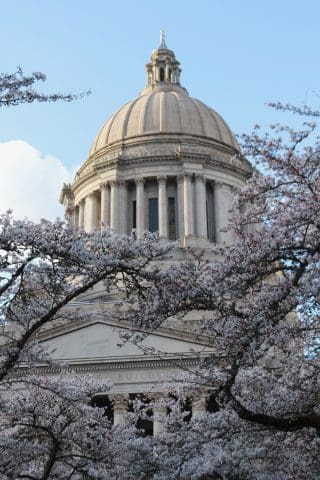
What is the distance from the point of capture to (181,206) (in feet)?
170

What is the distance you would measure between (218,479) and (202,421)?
141 cm

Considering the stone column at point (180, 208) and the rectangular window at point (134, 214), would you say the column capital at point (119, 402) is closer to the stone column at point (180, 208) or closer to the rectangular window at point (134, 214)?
the stone column at point (180, 208)

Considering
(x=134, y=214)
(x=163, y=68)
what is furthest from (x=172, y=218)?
(x=163, y=68)

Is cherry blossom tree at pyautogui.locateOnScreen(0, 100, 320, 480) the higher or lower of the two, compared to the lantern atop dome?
lower

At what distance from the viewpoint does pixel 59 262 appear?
45.8ft

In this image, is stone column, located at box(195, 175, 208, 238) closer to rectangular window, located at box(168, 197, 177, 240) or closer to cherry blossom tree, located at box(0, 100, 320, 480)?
rectangular window, located at box(168, 197, 177, 240)

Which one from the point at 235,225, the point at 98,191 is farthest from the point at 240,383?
the point at 98,191

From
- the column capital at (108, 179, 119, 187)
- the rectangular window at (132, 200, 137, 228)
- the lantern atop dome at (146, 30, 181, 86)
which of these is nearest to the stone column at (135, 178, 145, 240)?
the rectangular window at (132, 200, 137, 228)

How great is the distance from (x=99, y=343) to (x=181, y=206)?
17.3m

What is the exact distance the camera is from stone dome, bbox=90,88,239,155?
55906 mm

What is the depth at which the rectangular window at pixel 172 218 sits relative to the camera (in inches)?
2036

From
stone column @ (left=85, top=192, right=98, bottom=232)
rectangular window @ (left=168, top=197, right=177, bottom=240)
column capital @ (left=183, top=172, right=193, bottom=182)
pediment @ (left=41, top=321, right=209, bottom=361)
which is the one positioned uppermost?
column capital @ (left=183, top=172, right=193, bottom=182)

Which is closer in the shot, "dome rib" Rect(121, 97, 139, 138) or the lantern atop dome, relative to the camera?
"dome rib" Rect(121, 97, 139, 138)

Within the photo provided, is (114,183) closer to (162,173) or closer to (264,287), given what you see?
(162,173)
